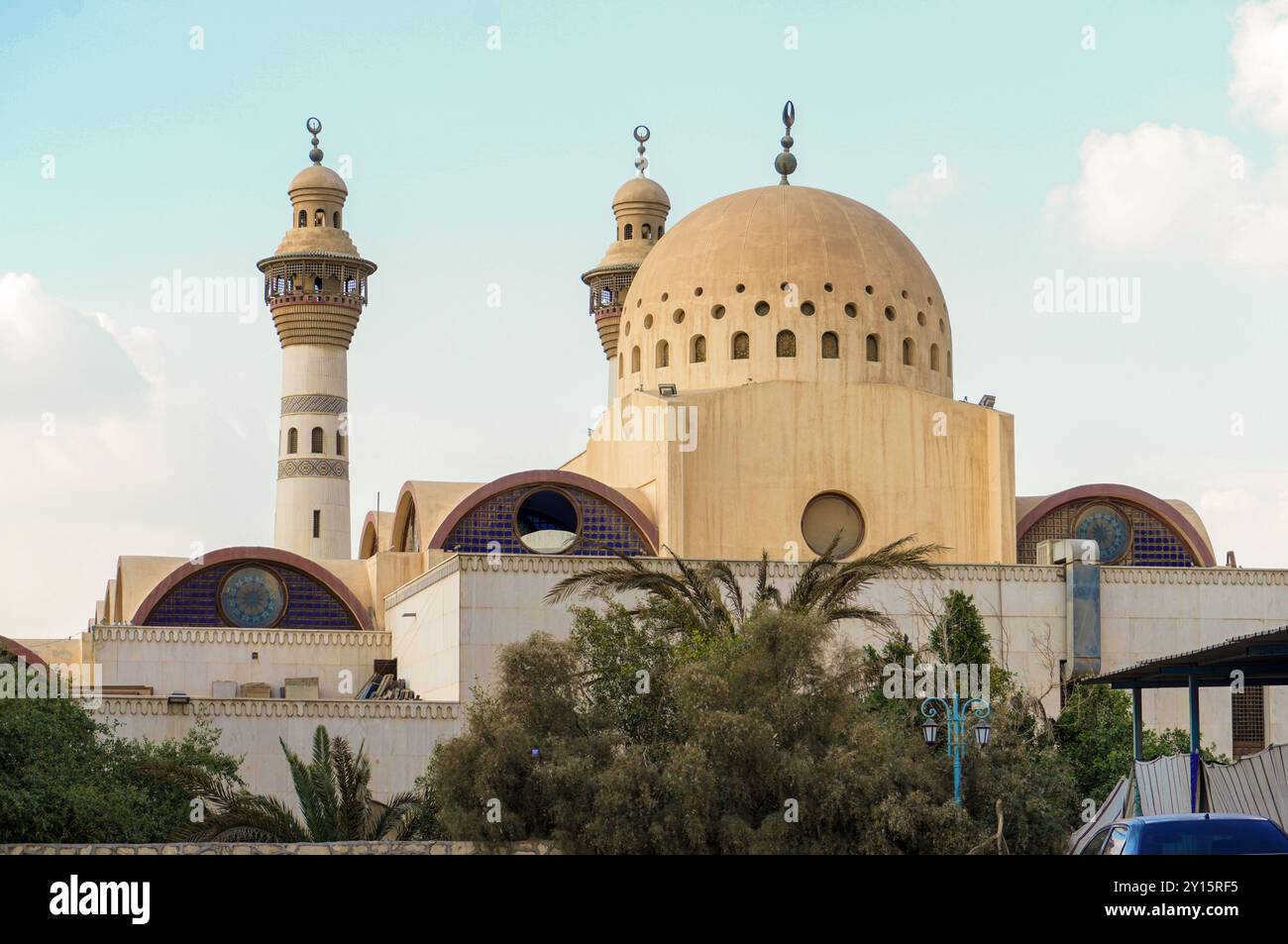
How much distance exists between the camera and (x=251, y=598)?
34.2 metres

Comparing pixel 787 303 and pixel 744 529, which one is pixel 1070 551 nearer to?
pixel 744 529

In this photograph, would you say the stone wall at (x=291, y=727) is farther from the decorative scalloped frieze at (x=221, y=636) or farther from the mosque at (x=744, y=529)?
the decorative scalloped frieze at (x=221, y=636)

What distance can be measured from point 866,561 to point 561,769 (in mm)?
6365

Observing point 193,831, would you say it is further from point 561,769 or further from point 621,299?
point 621,299

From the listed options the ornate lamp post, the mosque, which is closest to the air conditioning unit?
the mosque

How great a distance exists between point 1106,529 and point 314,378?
17.9m

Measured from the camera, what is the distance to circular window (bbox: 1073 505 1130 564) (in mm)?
35562

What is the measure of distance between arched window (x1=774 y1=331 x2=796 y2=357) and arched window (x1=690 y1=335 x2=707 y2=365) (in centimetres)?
140

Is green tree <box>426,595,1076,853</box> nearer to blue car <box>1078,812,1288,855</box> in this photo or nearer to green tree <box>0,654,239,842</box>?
green tree <box>0,654,239,842</box>

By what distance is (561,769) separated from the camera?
18578mm

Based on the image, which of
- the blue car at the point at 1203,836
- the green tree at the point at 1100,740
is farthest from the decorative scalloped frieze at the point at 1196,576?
the blue car at the point at 1203,836

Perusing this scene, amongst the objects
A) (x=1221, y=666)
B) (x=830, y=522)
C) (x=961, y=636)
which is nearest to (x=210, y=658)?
(x=830, y=522)
